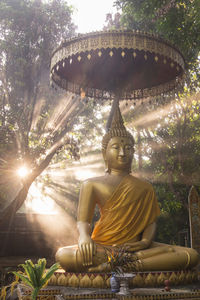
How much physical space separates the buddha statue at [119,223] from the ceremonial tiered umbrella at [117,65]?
1390 mm

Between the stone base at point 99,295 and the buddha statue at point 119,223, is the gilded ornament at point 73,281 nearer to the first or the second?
the stone base at point 99,295

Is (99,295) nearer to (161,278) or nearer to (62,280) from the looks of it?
(62,280)

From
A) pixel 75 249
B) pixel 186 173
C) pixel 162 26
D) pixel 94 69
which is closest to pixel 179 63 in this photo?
pixel 94 69

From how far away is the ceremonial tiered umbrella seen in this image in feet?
17.8

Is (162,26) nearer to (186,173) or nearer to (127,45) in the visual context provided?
(127,45)

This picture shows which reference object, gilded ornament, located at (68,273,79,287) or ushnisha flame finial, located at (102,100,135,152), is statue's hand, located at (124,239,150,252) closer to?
gilded ornament, located at (68,273,79,287)

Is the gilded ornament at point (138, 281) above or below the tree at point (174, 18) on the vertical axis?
below

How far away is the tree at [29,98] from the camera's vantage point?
38.5 feet

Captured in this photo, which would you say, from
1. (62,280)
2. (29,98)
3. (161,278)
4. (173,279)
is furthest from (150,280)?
(29,98)

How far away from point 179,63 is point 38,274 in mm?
4309

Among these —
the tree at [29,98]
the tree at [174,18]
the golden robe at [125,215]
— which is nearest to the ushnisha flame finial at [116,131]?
the golden robe at [125,215]

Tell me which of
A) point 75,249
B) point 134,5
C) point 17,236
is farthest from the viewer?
point 17,236

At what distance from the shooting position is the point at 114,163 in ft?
19.3

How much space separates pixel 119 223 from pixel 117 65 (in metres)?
3.22
